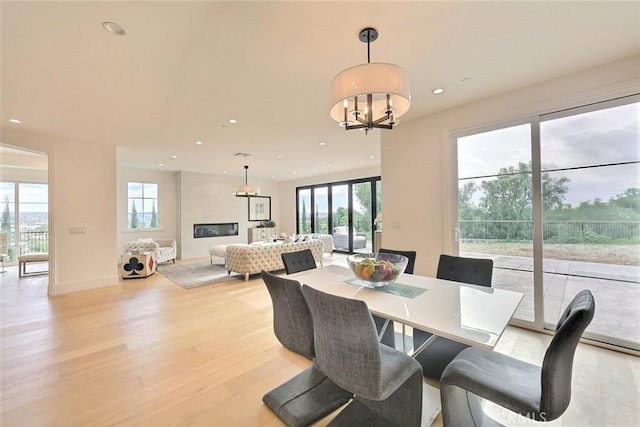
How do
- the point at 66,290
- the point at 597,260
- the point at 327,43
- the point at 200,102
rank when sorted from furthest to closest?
the point at 66,290 < the point at 200,102 < the point at 597,260 < the point at 327,43

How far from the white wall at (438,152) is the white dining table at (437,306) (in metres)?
1.47

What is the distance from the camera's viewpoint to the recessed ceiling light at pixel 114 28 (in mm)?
1842

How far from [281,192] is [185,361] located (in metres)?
8.67

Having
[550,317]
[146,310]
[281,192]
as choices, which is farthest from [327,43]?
[281,192]

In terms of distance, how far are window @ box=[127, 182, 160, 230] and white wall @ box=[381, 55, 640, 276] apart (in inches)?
286

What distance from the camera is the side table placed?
18.0 ft

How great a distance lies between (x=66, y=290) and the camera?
4539 millimetres

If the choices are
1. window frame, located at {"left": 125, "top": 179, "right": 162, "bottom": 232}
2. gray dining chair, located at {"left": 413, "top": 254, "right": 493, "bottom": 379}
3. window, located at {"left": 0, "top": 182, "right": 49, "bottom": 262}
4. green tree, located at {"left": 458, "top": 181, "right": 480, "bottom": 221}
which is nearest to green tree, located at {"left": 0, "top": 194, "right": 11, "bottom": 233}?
window, located at {"left": 0, "top": 182, "right": 49, "bottom": 262}

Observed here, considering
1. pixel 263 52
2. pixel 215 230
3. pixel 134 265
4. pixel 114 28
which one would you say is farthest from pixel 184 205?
pixel 263 52

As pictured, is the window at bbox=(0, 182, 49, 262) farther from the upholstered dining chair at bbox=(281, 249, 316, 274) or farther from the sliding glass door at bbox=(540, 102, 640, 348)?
the sliding glass door at bbox=(540, 102, 640, 348)

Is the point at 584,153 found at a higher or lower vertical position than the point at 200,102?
lower

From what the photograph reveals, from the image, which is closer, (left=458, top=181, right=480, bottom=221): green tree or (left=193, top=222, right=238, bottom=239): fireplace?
(left=458, top=181, right=480, bottom=221): green tree

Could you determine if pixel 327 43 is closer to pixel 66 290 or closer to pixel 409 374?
pixel 409 374

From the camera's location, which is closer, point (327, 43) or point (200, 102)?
point (327, 43)
